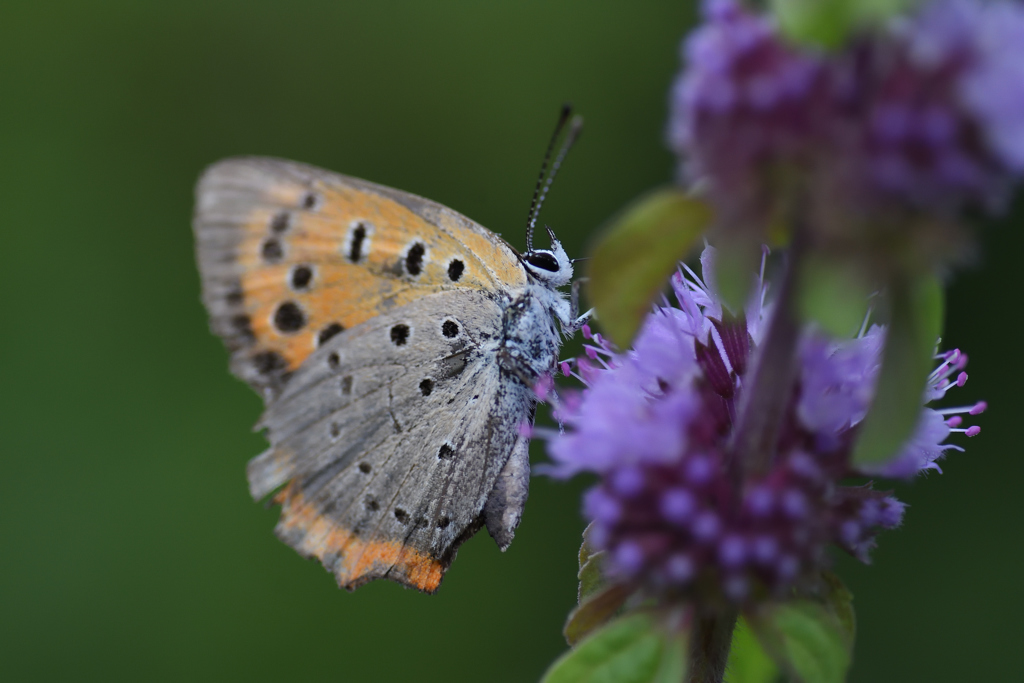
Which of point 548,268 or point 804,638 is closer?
point 804,638

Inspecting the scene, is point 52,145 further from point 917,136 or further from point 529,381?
point 917,136

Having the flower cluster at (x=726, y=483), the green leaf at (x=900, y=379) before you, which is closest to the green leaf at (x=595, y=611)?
the flower cluster at (x=726, y=483)

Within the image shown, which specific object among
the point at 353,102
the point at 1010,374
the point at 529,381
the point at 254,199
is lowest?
the point at 529,381

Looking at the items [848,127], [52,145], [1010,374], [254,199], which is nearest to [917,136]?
[848,127]

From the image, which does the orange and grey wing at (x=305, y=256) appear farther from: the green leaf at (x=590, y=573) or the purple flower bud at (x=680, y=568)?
the purple flower bud at (x=680, y=568)

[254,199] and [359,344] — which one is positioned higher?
[254,199]

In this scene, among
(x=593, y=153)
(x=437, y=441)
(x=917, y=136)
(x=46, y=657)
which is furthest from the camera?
(x=593, y=153)

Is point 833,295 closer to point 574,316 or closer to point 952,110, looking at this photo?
point 952,110

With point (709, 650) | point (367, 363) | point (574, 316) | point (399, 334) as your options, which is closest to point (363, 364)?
point (367, 363)
